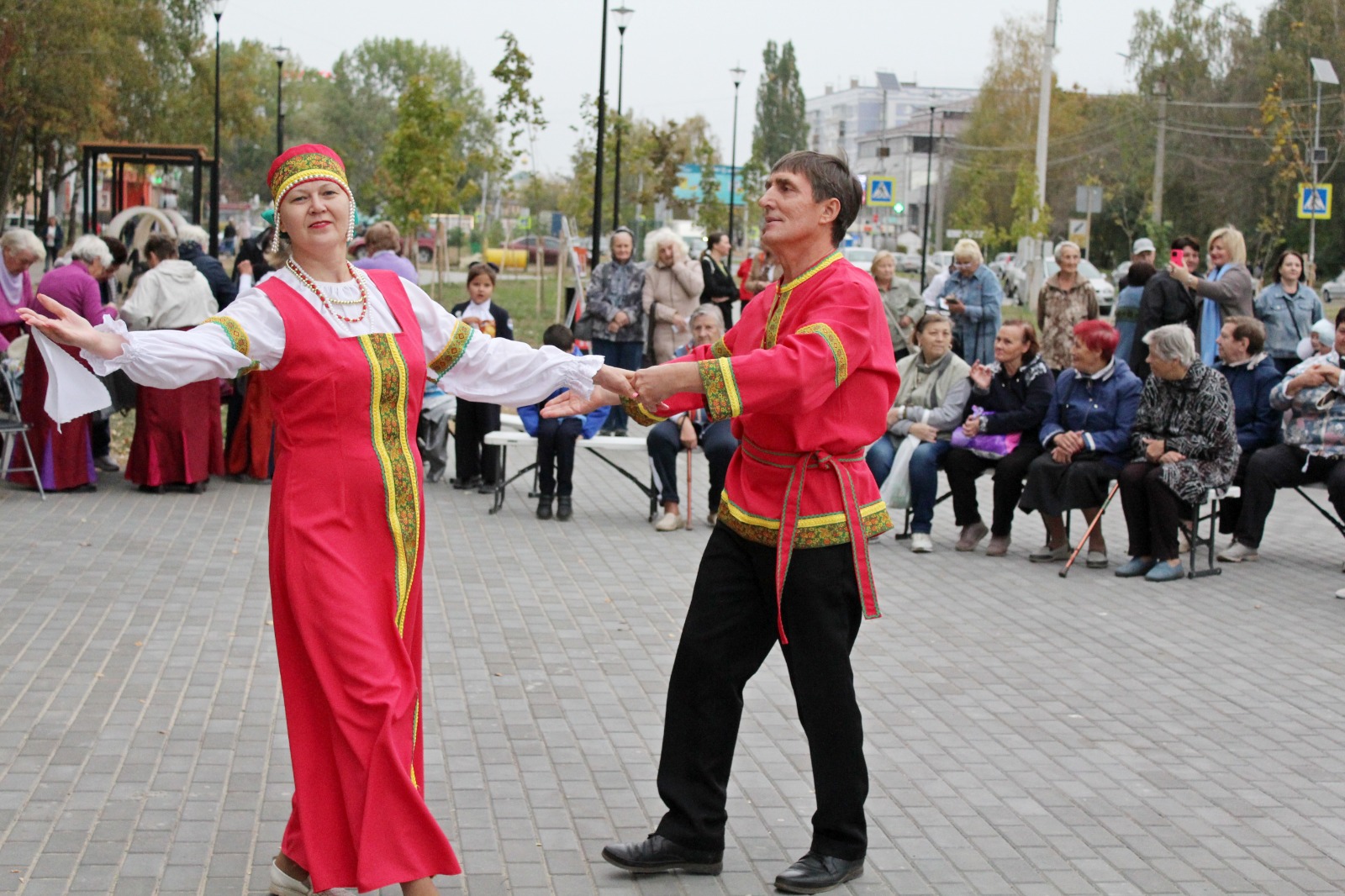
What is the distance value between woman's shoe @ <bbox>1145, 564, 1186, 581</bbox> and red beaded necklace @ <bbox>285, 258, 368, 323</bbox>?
651 cm

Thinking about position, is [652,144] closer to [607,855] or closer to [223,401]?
→ [223,401]

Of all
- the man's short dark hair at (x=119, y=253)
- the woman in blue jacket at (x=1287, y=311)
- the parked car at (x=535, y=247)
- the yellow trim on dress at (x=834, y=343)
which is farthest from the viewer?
the parked car at (x=535, y=247)

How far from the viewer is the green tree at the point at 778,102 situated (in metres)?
119

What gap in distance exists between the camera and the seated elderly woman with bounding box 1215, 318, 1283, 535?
10.0m

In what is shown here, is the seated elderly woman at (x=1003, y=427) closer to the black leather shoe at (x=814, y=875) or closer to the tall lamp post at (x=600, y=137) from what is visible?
the black leather shoe at (x=814, y=875)

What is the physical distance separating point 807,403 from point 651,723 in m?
2.34

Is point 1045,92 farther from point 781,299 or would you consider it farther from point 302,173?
point 302,173

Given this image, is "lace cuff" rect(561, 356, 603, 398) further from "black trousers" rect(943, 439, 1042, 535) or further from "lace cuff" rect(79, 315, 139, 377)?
"black trousers" rect(943, 439, 1042, 535)

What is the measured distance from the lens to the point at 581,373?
4.48 meters

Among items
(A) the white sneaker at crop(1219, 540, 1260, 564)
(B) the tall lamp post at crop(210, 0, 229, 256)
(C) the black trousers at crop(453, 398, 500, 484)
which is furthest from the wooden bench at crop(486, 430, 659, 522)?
(B) the tall lamp post at crop(210, 0, 229, 256)

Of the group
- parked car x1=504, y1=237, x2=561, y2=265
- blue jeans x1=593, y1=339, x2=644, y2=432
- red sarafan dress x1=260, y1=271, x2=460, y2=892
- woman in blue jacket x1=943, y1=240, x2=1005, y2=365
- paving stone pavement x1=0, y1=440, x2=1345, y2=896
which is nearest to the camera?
red sarafan dress x1=260, y1=271, x2=460, y2=892

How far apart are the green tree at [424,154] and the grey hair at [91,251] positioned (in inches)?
719

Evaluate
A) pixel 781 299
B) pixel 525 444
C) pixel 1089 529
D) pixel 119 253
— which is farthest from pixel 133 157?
pixel 781 299

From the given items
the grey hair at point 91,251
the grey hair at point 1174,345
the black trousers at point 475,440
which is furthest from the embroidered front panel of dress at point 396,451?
the grey hair at point 91,251
